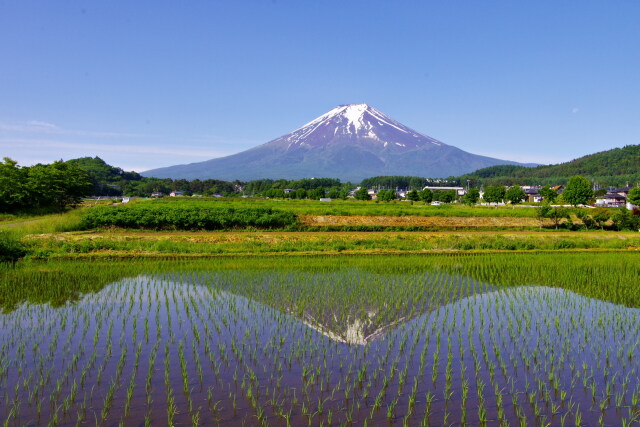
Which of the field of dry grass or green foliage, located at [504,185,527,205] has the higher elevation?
green foliage, located at [504,185,527,205]

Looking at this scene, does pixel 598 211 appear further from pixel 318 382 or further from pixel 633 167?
pixel 633 167

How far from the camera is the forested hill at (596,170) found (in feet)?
430

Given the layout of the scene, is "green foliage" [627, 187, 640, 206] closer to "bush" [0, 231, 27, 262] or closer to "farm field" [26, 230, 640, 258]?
"farm field" [26, 230, 640, 258]

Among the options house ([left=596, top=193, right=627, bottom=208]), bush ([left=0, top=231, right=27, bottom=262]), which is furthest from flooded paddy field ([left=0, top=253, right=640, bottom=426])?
house ([left=596, top=193, right=627, bottom=208])

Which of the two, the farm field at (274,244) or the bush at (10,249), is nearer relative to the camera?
the bush at (10,249)

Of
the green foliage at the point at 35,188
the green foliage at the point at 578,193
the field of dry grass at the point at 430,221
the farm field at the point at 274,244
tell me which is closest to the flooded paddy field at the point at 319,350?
the farm field at the point at 274,244

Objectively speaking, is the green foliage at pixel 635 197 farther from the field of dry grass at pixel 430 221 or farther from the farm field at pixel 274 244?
the farm field at pixel 274 244

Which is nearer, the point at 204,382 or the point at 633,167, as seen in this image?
the point at 204,382

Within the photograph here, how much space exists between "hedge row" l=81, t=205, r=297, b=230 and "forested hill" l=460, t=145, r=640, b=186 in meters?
117

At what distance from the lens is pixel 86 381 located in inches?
260

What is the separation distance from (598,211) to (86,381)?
32.1m

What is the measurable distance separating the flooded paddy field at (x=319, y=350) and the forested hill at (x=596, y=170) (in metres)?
127

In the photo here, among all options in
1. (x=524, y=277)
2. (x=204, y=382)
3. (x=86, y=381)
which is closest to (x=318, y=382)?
(x=204, y=382)

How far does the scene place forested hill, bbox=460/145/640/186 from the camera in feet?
430
